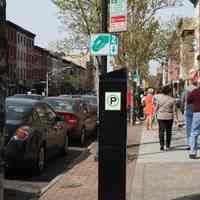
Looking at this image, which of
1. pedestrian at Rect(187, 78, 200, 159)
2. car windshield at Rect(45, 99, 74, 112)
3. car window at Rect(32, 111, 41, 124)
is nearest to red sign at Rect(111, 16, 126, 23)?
car window at Rect(32, 111, 41, 124)

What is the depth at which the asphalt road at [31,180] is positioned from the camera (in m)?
9.40

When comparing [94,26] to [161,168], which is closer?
[161,168]

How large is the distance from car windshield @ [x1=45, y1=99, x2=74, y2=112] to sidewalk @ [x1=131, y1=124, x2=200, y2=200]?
152 inches

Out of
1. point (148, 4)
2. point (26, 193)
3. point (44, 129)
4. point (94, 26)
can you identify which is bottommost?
point (26, 193)

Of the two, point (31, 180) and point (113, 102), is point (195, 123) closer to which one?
point (31, 180)

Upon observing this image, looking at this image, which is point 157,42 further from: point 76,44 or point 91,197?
point 91,197

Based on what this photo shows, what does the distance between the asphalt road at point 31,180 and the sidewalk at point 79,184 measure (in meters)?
0.29

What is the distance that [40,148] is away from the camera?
11.4 meters

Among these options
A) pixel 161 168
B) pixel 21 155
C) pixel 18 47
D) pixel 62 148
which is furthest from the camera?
pixel 18 47

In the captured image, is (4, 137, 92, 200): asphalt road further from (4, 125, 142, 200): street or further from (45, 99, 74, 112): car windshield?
(45, 99, 74, 112): car windshield

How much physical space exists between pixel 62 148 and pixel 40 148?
9.80ft

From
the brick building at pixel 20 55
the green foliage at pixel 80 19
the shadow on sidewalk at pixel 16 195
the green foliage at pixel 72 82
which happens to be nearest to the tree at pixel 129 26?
the green foliage at pixel 80 19

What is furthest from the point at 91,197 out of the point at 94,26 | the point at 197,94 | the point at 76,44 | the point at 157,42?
the point at 157,42

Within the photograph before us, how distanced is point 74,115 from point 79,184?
25.4ft
